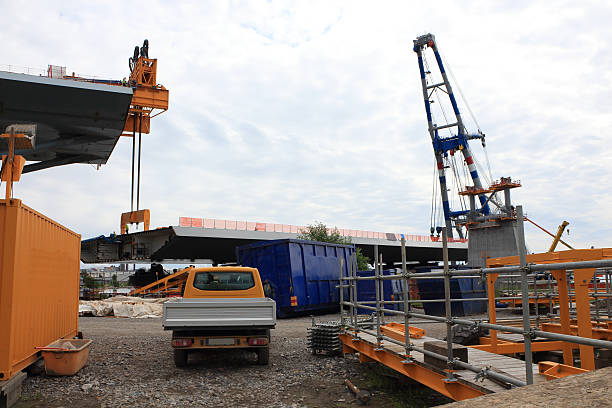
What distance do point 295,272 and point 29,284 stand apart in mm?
11294

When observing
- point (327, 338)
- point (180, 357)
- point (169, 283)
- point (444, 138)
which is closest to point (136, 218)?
point (169, 283)

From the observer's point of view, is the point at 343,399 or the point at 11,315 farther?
the point at 343,399

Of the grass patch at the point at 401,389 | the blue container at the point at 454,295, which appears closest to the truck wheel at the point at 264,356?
the grass patch at the point at 401,389

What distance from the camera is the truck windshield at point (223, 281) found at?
10289 mm

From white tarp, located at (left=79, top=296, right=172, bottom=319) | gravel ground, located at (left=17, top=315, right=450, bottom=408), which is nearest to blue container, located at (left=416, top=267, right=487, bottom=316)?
gravel ground, located at (left=17, top=315, right=450, bottom=408)

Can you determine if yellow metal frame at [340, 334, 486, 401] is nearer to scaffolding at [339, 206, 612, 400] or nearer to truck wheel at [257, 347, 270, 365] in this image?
scaffolding at [339, 206, 612, 400]

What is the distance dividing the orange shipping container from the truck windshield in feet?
8.94

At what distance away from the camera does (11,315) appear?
6.35 metres

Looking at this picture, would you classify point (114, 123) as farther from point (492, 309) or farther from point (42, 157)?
point (492, 309)

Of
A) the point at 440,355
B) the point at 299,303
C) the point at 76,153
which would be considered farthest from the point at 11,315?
the point at 76,153

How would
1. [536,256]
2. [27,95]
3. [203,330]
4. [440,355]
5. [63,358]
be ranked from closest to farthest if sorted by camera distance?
[440,355]
[536,256]
[63,358]
[203,330]
[27,95]

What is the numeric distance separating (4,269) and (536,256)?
7230mm

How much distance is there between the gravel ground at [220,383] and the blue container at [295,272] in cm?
682

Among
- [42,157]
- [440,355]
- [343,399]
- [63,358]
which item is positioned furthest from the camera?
[42,157]
